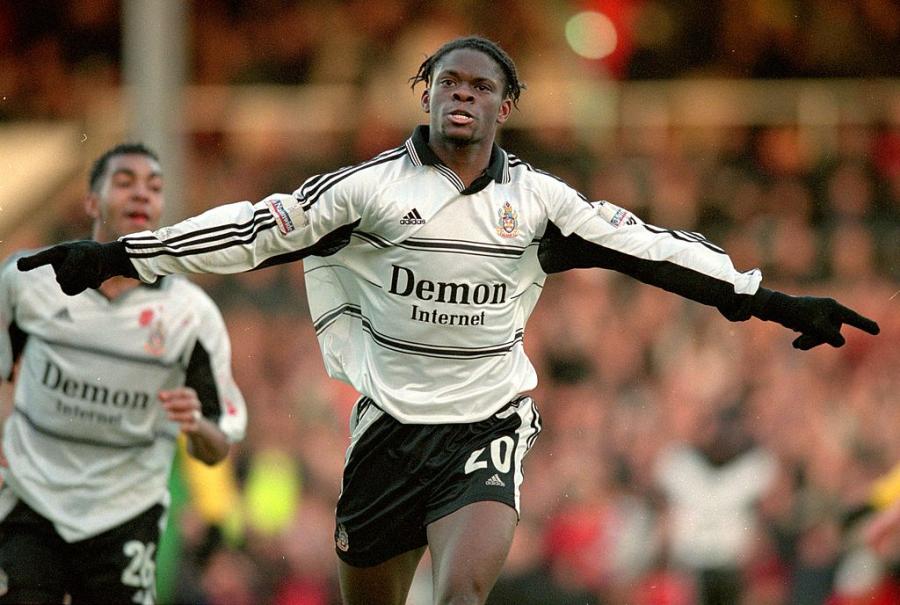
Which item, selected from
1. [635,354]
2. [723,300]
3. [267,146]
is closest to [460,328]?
[723,300]

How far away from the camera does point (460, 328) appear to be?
5.47 m

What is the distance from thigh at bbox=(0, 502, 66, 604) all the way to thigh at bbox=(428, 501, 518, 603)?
5.67 ft

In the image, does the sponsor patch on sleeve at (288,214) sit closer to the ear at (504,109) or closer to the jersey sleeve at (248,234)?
the jersey sleeve at (248,234)

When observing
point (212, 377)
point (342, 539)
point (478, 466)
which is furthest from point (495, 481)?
point (212, 377)

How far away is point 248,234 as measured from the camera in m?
5.25

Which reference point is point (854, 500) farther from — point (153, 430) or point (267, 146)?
point (267, 146)

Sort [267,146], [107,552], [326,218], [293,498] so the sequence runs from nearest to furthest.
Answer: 1. [326,218]
2. [107,552]
3. [293,498]
4. [267,146]

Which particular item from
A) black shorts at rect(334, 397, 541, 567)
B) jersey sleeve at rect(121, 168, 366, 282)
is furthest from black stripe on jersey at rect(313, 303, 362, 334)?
jersey sleeve at rect(121, 168, 366, 282)

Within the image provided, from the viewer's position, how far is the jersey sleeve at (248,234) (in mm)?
5207

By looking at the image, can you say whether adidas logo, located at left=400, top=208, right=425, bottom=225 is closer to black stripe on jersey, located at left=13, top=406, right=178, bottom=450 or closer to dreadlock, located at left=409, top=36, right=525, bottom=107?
dreadlock, located at left=409, top=36, right=525, bottom=107

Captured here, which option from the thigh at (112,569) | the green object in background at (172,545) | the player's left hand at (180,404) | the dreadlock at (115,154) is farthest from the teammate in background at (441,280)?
the green object in background at (172,545)

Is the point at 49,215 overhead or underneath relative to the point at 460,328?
overhead

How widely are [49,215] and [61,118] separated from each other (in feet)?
4.17

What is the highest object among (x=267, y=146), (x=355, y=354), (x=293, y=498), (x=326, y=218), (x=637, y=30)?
(x=637, y=30)
